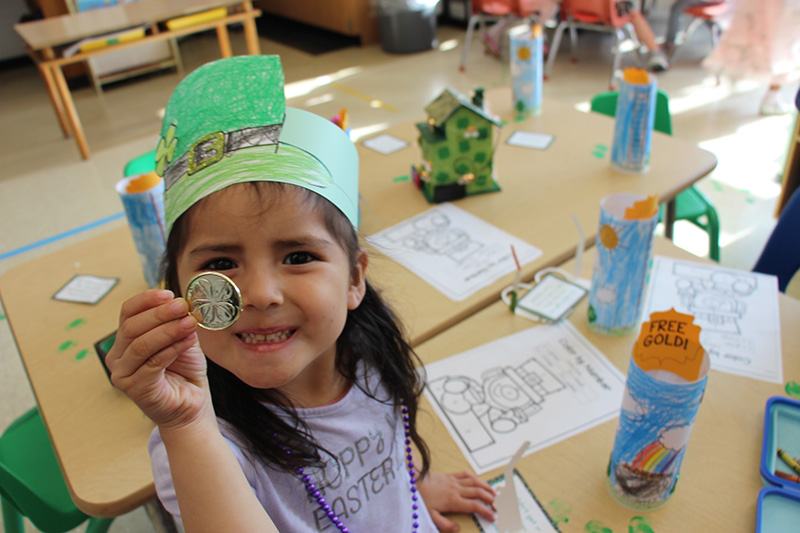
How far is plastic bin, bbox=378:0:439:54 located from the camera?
5.30 meters

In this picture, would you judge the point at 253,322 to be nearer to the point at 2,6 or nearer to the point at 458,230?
Answer: the point at 458,230

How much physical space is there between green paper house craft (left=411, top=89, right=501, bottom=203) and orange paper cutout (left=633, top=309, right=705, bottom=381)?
91 centimetres

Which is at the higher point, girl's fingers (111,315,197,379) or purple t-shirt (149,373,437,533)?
girl's fingers (111,315,197,379)

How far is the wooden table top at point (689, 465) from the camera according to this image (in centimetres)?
84

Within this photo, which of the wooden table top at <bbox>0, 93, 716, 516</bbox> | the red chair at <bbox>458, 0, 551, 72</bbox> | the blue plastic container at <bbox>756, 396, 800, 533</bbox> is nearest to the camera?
the blue plastic container at <bbox>756, 396, 800, 533</bbox>

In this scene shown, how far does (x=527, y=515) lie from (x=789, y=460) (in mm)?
416

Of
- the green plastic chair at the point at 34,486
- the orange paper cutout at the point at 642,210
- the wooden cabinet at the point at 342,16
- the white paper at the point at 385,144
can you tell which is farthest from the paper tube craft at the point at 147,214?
the wooden cabinet at the point at 342,16

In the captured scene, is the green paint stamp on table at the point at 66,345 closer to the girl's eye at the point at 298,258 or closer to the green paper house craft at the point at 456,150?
the girl's eye at the point at 298,258

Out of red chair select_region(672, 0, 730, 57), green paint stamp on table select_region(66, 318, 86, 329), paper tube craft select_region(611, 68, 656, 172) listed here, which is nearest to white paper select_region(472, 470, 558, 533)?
green paint stamp on table select_region(66, 318, 86, 329)

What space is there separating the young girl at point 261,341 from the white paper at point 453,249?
495 millimetres

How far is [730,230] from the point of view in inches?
108

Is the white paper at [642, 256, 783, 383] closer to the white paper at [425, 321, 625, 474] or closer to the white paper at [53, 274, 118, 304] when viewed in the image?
the white paper at [425, 321, 625, 474]

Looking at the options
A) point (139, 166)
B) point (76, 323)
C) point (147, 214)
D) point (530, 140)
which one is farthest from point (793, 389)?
point (139, 166)

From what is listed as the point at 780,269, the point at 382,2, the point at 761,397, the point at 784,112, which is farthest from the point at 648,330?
the point at 382,2
